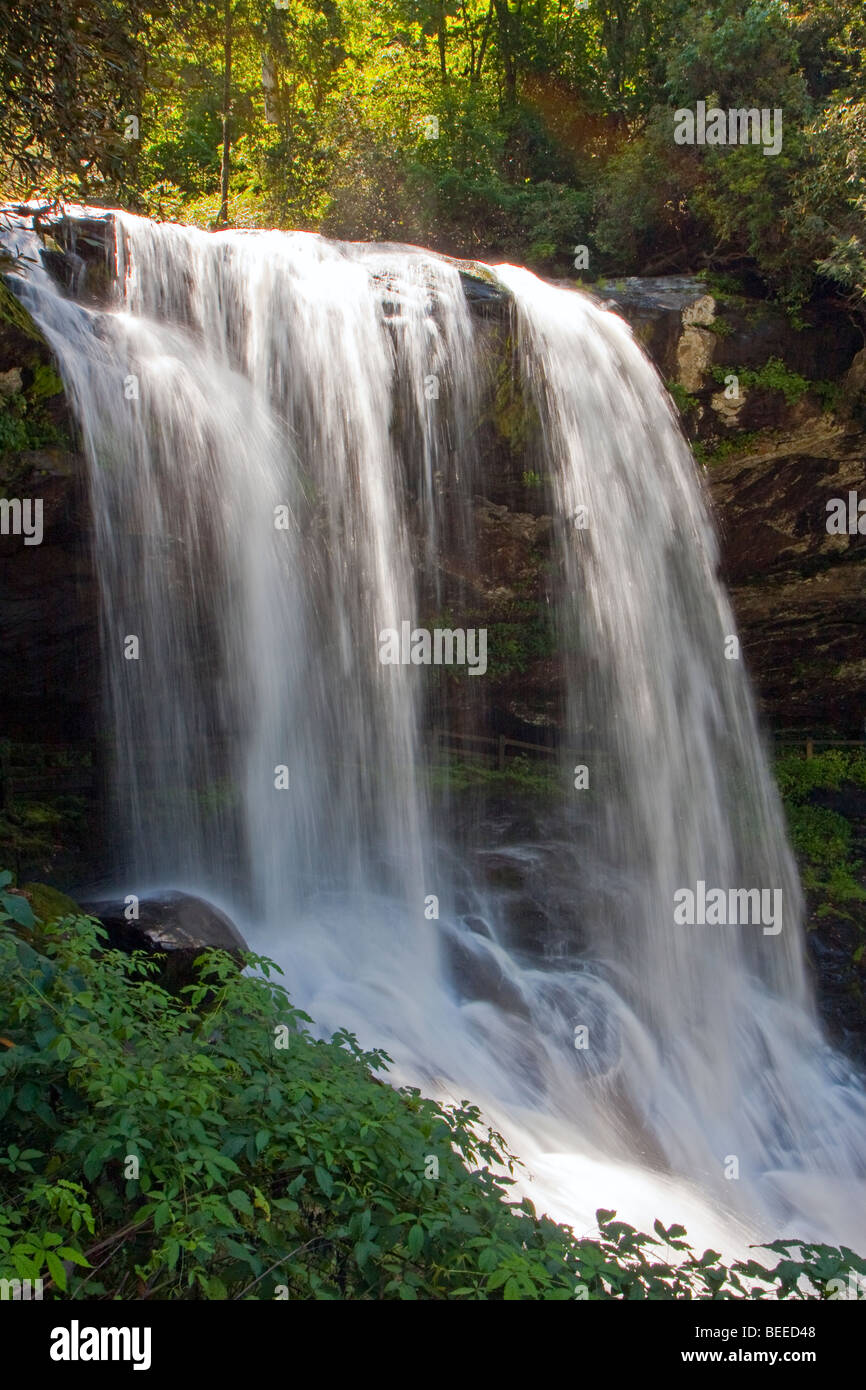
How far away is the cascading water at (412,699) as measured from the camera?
8633mm

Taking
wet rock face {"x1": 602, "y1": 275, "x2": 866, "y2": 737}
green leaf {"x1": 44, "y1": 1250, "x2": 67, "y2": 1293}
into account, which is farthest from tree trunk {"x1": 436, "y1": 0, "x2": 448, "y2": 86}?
green leaf {"x1": 44, "y1": 1250, "x2": 67, "y2": 1293}

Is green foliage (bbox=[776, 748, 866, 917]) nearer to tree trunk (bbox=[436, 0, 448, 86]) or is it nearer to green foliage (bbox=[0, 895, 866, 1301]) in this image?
green foliage (bbox=[0, 895, 866, 1301])

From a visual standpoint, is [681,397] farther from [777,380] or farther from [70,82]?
[70,82]

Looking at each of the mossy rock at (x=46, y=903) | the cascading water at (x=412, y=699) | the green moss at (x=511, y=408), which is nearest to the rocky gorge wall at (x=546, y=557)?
the green moss at (x=511, y=408)

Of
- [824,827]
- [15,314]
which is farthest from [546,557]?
[15,314]

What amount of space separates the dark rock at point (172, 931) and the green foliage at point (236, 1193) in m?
2.92

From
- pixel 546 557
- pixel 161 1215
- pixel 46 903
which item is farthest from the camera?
pixel 546 557

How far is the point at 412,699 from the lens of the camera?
1150cm

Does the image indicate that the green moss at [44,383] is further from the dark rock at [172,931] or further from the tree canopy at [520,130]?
the dark rock at [172,931]

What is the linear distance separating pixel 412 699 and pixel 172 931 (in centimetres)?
521

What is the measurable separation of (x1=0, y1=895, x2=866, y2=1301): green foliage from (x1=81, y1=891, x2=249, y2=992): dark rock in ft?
9.57

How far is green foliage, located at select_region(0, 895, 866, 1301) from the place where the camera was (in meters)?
2.96
